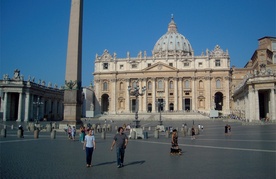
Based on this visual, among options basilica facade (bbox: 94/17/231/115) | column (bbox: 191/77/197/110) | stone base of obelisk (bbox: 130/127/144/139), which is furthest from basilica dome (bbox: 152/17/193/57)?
stone base of obelisk (bbox: 130/127/144/139)

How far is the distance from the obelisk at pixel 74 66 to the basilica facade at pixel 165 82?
1931 inches

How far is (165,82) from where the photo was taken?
234ft

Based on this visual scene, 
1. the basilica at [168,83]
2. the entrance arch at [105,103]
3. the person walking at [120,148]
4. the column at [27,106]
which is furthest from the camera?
the entrance arch at [105,103]

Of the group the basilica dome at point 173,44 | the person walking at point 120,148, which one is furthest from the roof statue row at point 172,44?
the person walking at point 120,148

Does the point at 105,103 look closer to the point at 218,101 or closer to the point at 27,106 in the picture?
the point at 218,101

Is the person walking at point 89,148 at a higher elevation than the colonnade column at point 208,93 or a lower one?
lower

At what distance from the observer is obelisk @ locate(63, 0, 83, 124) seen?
1936 centimetres

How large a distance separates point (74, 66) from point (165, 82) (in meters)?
53.1

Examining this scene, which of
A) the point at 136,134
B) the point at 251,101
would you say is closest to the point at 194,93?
the point at 251,101

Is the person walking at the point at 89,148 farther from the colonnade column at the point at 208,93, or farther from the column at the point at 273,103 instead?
the colonnade column at the point at 208,93

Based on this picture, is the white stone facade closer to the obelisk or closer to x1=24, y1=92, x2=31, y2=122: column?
x1=24, y1=92, x2=31, y2=122: column

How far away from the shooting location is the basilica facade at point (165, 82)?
69562 millimetres

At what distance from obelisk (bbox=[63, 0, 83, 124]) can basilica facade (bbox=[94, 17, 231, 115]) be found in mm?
49048

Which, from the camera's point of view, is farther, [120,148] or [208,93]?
[208,93]
